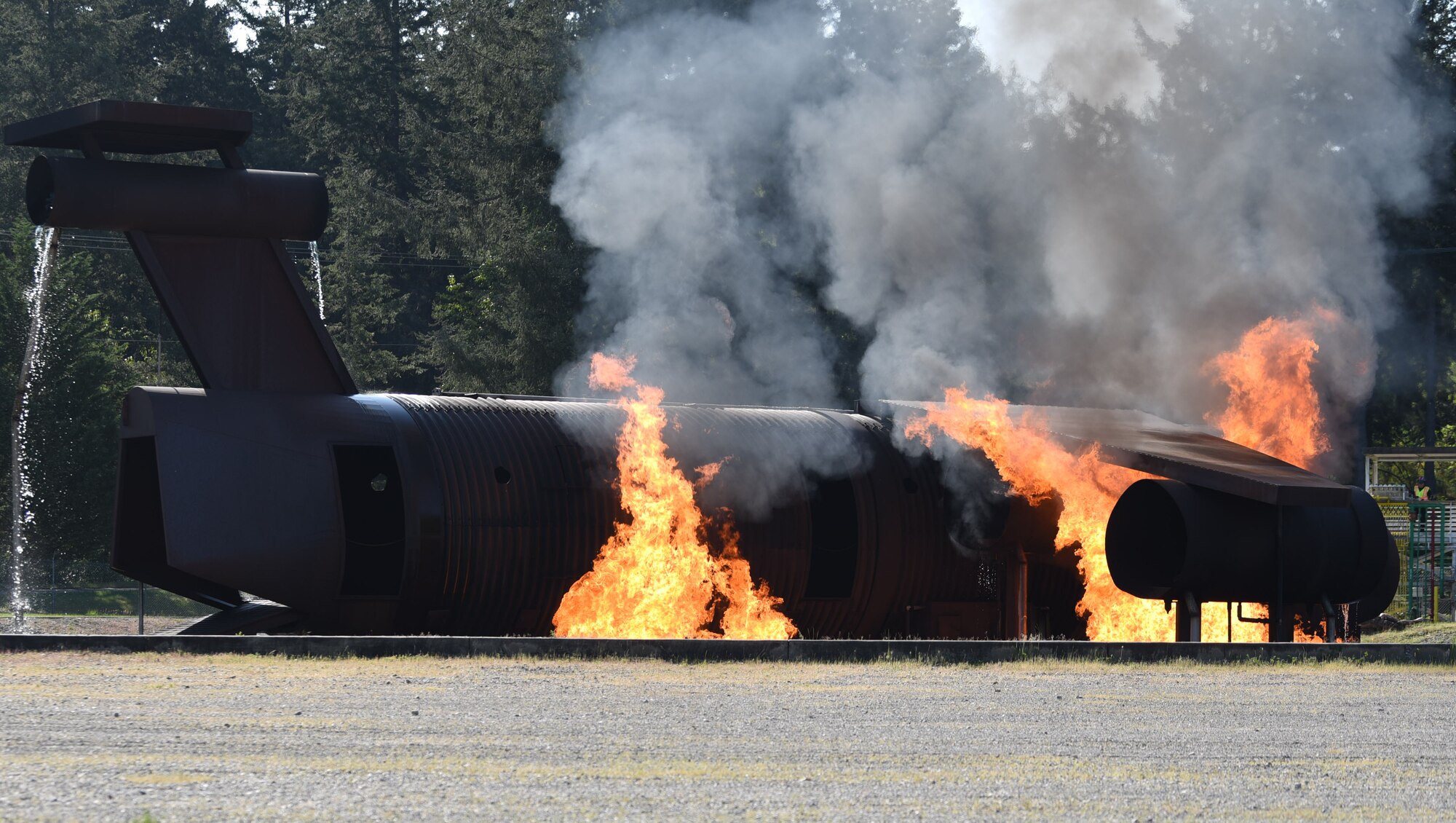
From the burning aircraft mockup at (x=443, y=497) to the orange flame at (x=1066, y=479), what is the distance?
291 mm

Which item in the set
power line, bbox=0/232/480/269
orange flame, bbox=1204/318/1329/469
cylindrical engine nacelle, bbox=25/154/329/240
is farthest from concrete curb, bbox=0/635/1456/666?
power line, bbox=0/232/480/269

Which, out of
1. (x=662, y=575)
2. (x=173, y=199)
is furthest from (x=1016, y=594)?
(x=173, y=199)

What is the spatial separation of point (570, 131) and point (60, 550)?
52.6ft

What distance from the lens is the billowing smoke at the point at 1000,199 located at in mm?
29156

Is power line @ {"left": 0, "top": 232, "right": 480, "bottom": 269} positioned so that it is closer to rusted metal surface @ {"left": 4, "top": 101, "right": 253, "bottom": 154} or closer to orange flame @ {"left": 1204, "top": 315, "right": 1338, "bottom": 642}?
orange flame @ {"left": 1204, "top": 315, "right": 1338, "bottom": 642}

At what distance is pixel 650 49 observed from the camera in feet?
139

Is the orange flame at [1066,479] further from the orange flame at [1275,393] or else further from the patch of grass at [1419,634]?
the orange flame at [1275,393]

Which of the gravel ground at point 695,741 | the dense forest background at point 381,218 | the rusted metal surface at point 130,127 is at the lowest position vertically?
the gravel ground at point 695,741

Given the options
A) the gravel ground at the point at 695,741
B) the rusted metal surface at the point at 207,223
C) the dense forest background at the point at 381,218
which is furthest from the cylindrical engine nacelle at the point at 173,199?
the dense forest background at the point at 381,218

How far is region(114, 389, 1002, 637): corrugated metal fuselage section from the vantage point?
756 inches

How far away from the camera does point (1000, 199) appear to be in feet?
108

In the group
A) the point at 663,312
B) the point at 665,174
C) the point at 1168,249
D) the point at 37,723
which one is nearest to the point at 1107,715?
the point at 37,723

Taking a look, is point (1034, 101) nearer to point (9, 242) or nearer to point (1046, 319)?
point (1046, 319)

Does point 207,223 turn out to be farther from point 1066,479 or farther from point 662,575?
point 1066,479
